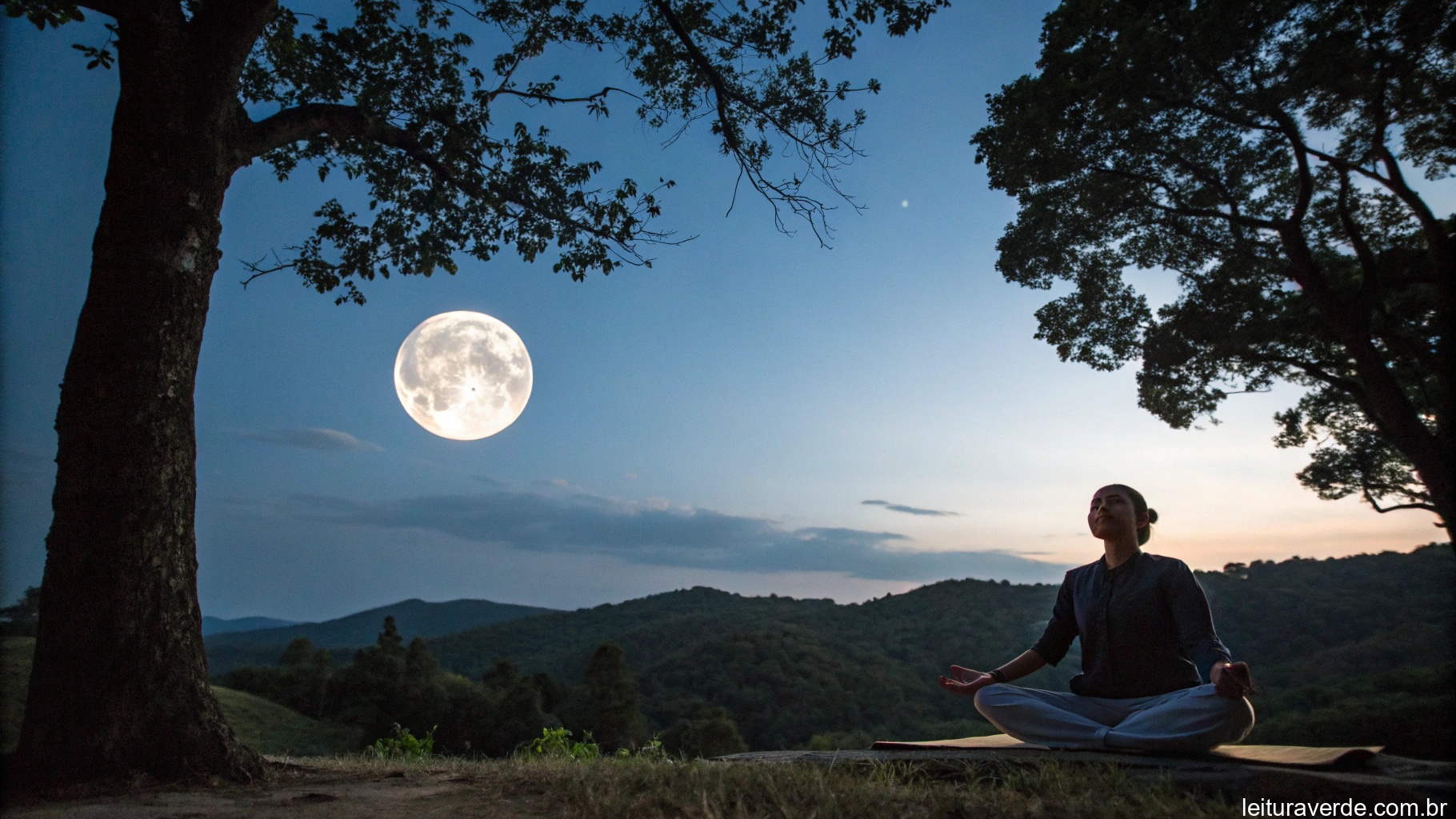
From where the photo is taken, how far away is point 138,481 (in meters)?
4.19

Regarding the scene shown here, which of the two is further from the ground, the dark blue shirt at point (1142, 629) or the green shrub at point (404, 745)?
the dark blue shirt at point (1142, 629)

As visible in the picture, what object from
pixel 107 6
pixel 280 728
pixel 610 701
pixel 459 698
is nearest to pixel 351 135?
pixel 107 6

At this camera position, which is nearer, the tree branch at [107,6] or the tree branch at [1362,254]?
the tree branch at [107,6]

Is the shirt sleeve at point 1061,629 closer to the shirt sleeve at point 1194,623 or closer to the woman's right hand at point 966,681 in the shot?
the woman's right hand at point 966,681

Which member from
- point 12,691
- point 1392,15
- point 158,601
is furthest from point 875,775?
point 1392,15

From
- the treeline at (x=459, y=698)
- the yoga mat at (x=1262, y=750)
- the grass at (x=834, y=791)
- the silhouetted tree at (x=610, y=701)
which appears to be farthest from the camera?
Result: the silhouetted tree at (x=610, y=701)

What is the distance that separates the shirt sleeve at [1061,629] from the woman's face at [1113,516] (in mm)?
457

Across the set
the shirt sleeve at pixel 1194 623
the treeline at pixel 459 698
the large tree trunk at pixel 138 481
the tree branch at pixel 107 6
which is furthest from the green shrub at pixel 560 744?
the treeline at pixel 459 698

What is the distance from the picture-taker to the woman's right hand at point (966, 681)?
4535mm

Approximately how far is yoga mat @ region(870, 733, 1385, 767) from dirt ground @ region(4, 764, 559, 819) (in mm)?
2424

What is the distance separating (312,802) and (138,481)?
6.88ft

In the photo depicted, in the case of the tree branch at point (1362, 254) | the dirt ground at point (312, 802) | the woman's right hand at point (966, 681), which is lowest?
the dirt ground at point (312, 802)

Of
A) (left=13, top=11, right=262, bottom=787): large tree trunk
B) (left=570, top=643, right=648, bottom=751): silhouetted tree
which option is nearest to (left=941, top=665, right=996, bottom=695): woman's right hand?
(left=13, top=11, right=262, bottom=787): large tree trunk

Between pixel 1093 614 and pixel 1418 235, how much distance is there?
42.1 ft
